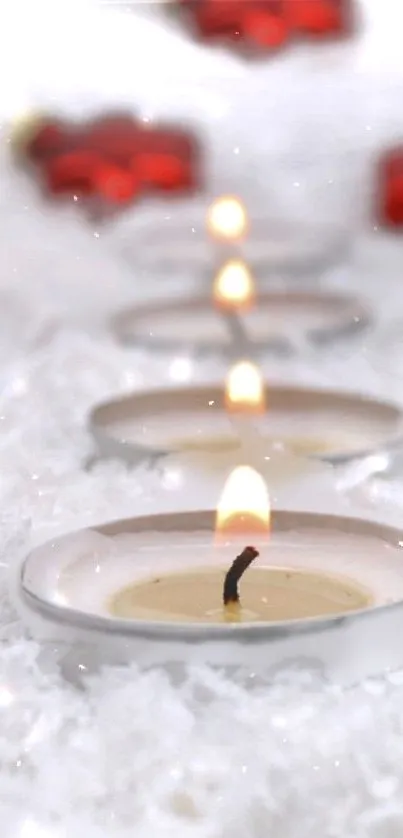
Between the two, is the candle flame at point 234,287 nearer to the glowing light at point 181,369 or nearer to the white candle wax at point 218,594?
the glowing light at point 181,369

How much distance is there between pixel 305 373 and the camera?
1.99ft

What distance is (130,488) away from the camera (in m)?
0.44

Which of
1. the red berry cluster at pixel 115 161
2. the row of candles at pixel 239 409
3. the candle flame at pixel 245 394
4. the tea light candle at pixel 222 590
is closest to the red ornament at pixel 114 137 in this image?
the red berry cluster at pixel 115 161

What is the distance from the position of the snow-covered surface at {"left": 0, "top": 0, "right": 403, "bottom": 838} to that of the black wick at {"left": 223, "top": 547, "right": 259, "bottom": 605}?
0.16ft

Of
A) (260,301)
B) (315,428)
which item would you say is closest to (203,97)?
(260,301)

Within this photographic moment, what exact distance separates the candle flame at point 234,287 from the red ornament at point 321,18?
0.25m

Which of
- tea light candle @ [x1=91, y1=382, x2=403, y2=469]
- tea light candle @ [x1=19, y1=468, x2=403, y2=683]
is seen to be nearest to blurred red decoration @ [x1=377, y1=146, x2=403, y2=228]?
tea light candle @ [x1=91, y1=382, x2=403, y2=469]

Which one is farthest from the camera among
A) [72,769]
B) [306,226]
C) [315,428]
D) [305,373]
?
[306,226]

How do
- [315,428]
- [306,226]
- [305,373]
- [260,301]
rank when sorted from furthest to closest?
[306,226] < [260,301] < [305,373] < [315,428]

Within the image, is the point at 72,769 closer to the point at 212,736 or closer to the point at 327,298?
the point at 212,736

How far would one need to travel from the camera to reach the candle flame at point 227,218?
2.73 ft

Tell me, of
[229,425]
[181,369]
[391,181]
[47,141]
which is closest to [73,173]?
[47,141]

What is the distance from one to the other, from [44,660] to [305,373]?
34cm

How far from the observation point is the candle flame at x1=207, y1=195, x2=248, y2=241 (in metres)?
0.83
